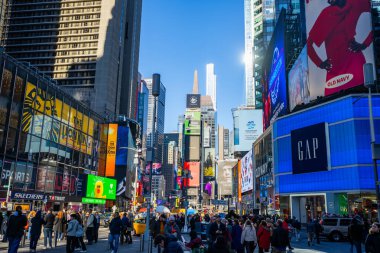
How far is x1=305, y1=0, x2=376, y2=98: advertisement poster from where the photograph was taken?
50844 mm

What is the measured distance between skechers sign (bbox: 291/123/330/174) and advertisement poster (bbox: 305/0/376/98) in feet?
20.8

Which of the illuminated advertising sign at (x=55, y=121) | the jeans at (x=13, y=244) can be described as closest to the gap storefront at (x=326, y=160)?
the illuminated advertising sign at (x=55, y=121)

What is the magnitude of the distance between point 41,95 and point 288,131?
3728cm

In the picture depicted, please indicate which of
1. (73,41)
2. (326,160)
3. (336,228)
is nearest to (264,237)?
(336,228)

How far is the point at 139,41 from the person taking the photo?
158625 millimetres

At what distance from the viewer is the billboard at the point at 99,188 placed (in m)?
55.3

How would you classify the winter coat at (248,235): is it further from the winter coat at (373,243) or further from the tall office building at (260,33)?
the tall office building at (260,33)

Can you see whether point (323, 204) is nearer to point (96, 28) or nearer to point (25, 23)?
point (96, 28)

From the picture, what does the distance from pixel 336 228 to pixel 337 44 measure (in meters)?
33.8

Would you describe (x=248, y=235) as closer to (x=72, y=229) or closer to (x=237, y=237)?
(x=237, y=237)

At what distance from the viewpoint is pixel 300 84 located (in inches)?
2442

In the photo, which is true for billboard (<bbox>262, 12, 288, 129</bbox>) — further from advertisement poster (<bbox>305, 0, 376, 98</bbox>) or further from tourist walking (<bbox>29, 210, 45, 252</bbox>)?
tourist walking (<bbox>29, 210, 45, 252</bbox>)

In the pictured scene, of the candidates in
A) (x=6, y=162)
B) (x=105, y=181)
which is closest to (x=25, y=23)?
(x=105, y=181)

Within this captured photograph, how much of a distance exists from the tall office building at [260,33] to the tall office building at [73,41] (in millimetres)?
49740
